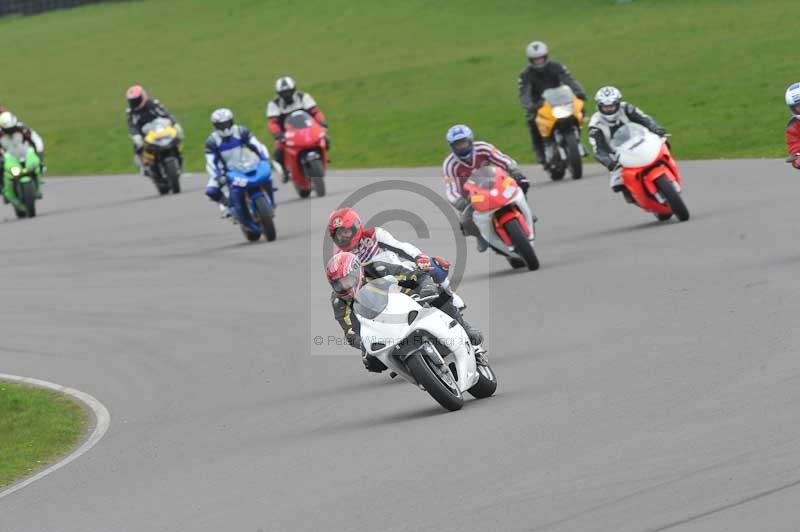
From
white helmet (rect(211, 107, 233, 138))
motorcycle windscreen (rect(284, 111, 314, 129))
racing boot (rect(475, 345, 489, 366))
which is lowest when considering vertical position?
motorcycle windscreen (rect(284, 111, 314, 129))

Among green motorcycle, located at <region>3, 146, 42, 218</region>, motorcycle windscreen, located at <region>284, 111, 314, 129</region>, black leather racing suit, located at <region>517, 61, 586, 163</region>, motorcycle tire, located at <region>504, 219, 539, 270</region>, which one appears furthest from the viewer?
green motorcycle, located at <region>3, 146, 42, 218</region>

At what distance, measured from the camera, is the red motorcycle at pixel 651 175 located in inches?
759

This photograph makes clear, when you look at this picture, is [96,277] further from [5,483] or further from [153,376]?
[5,483]

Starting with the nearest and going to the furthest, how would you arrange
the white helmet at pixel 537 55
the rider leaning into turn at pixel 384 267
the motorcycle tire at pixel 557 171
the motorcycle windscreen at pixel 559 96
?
the rider leaning into turn at pixel 384 267, the motorcycle windscreen at pixel 559 96, the white helmet at pixel 537 55, the motorcycle tire at pixel 557 171

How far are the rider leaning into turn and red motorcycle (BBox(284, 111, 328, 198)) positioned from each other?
48.2 feet

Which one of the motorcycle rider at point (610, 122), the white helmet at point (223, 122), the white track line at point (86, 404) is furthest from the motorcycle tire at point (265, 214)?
the white track line at point (86, 404)

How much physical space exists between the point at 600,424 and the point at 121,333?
345 inches

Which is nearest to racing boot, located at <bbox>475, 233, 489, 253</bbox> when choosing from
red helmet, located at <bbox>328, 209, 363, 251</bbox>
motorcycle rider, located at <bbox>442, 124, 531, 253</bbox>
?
motorcycle rider, located at <bbox>442, 124, 531, 253</bbox>

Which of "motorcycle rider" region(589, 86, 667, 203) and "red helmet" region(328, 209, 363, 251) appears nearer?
"red helmet" region(328, 209, 363, 251)

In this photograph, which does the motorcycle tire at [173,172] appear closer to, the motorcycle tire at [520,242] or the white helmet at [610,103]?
the white helmet at [610,103]

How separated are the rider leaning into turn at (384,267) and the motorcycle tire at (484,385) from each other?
216 millimetres

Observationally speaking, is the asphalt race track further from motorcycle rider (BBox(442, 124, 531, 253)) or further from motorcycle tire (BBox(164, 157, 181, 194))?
motorcycle tire (BBox(164, 157, 181, 194))

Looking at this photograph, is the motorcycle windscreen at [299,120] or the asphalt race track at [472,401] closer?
the asphalt race track at [472,401]

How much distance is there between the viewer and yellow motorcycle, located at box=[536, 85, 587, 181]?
83.1ft
